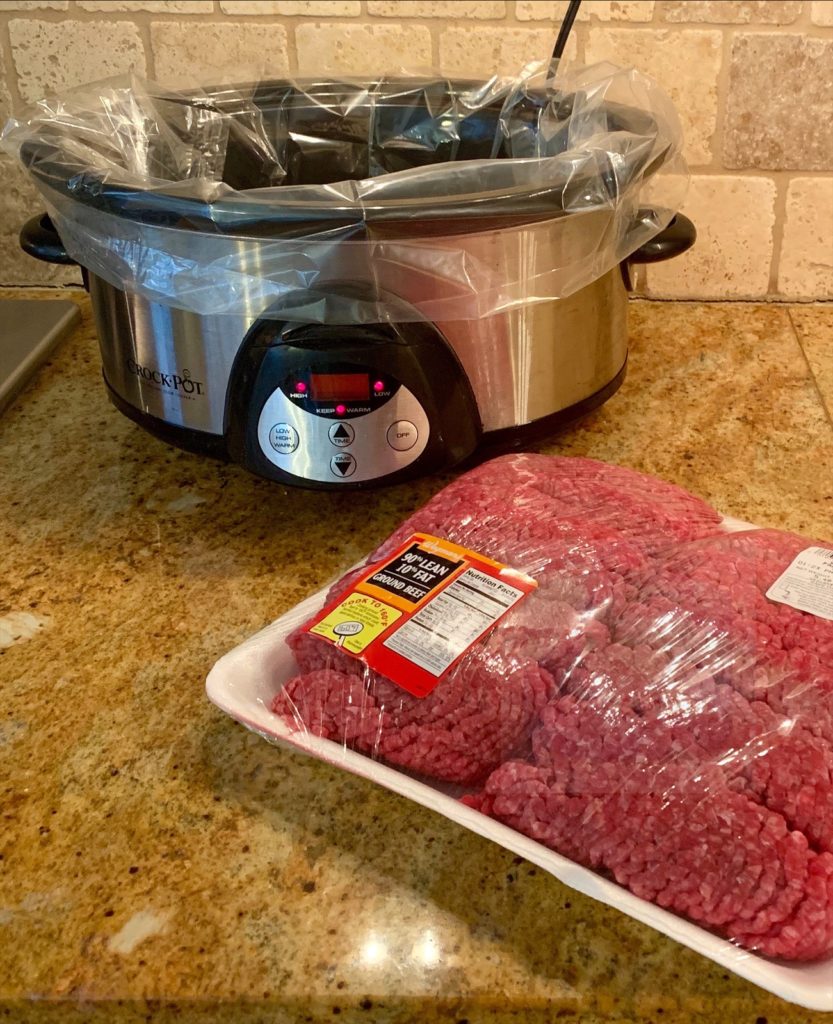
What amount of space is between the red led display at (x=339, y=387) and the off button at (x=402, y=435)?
0.03 meters

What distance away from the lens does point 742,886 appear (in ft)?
1.12

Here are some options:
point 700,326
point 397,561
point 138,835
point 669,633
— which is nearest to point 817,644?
point 669,633

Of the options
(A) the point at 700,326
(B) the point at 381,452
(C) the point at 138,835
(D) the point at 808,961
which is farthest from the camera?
(A) the point at 700,326

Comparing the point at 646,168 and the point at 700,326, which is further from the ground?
the point at 646,168

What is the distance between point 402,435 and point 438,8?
18.8 inches

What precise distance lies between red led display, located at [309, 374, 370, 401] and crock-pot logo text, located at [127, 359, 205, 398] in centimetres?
8

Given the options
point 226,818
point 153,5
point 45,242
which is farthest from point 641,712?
point 153,5

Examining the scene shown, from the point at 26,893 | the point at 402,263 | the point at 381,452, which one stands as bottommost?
the point at 26,893

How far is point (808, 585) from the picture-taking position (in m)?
0.43

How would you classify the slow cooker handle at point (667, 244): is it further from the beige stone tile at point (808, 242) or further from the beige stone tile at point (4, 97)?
the beige stone tile at point (4, 97)

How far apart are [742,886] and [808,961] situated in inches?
1.2

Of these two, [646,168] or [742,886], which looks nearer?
[742,886]

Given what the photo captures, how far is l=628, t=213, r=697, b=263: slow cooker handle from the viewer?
65 centimetres

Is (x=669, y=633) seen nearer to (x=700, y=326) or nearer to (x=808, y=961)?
(x=808, y=961)
